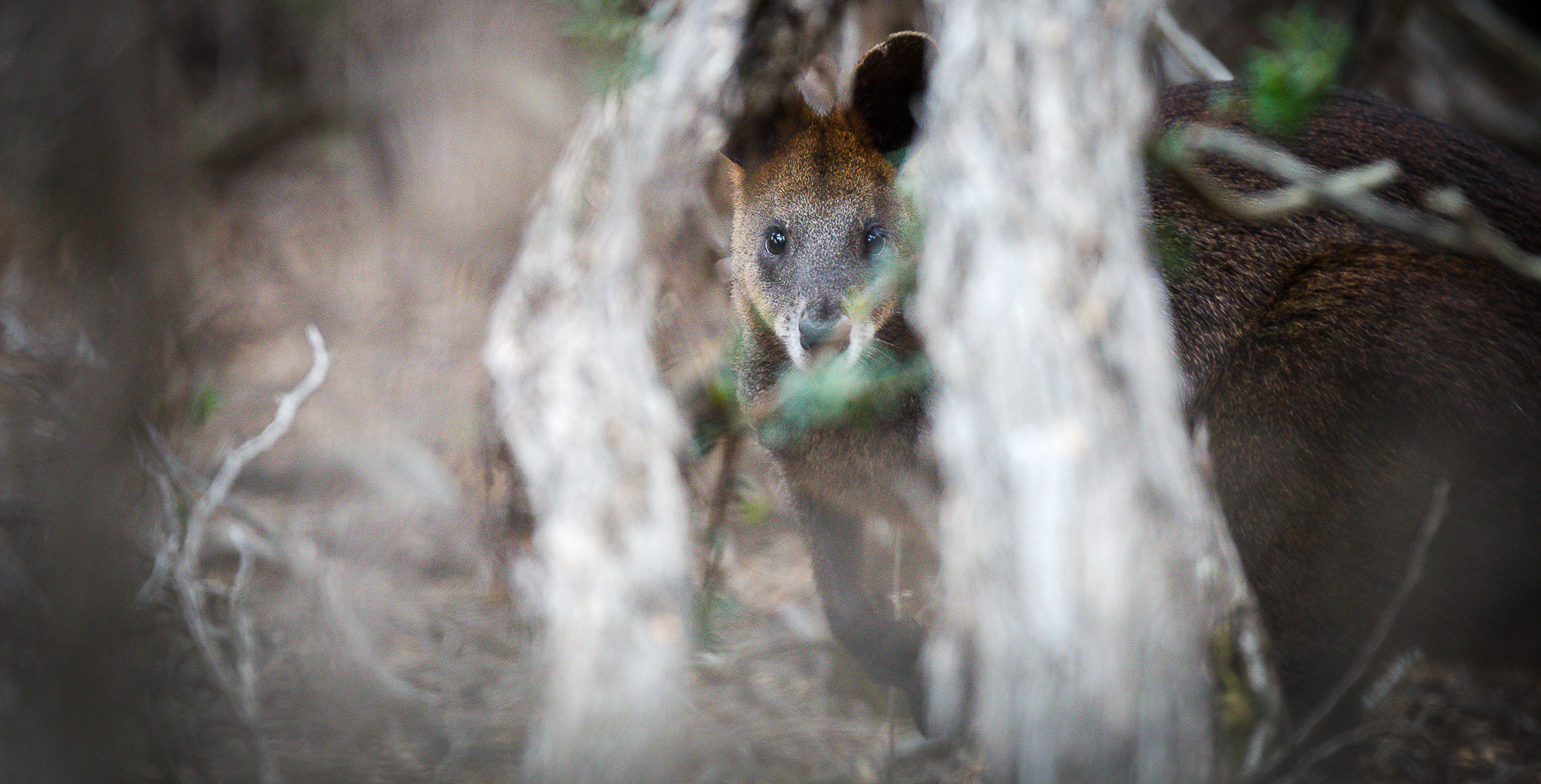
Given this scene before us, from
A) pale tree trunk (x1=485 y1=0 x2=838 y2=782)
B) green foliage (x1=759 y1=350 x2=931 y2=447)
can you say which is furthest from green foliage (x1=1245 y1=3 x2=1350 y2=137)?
pale tree trunk (x1=485 y1=0 x2=838 y2=782)

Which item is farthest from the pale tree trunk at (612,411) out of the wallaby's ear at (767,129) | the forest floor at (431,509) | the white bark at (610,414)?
the wallaby's ear at (767,129)

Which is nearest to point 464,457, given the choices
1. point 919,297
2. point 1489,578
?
point 919,297

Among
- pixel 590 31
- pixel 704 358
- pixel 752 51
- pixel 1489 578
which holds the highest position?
pixel 590 31

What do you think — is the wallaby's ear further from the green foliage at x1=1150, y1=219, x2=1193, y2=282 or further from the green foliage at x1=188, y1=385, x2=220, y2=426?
the green foliage at x1=188, y1=385, x2=220, y2=426

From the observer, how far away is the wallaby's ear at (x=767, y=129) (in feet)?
10.9

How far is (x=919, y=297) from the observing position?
2145 millimetres

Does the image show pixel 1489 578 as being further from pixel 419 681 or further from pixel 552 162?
pixel 552 162

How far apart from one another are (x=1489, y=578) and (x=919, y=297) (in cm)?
223

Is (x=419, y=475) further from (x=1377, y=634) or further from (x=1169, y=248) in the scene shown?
(x=1377, y=634)

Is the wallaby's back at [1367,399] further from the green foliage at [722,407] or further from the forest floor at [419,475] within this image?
the green foliage at [722,407]

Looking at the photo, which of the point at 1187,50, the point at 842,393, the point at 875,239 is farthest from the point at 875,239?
the point at 1187,50

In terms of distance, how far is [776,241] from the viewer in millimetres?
3373

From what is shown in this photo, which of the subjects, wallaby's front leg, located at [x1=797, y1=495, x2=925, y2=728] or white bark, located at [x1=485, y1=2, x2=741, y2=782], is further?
wallaby's front leg, located at [x1=797, y1=495, x2=925, y2=728]

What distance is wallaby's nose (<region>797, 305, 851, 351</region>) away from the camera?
289 cm
